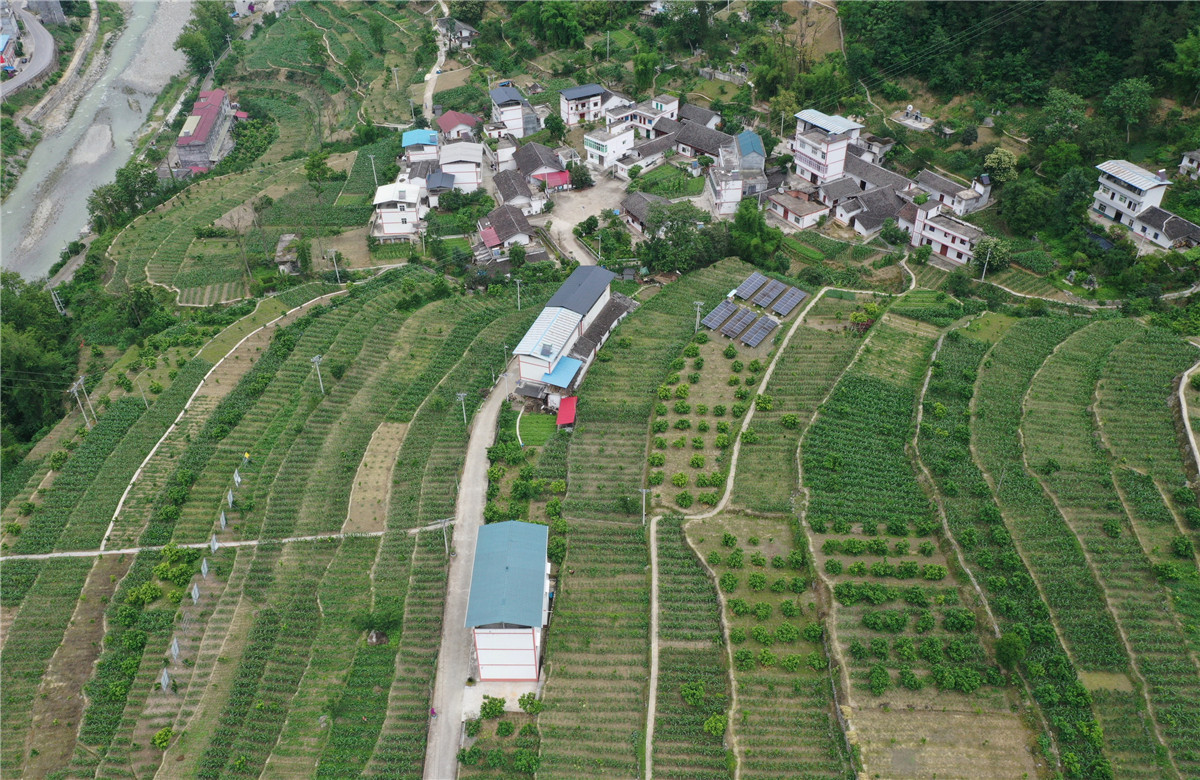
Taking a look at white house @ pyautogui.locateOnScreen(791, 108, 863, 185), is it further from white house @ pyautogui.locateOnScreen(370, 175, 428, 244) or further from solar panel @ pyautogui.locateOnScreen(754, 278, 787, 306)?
white house @ pyautogui.locateOnScreen(370, 175, 428, 244)

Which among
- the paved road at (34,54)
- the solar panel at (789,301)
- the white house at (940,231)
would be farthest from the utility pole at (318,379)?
the paved road at (34,54)

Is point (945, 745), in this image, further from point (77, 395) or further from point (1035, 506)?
point (77, 395)

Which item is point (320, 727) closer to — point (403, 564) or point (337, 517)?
point (403, 564)

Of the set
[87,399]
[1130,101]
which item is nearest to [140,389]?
[87,399]

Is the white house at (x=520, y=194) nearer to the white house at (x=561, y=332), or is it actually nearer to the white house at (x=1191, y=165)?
the white house at (x=561, y=332)

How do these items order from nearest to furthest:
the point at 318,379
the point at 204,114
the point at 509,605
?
the point at 509,605 < the point at 318,379 < the point at 204,114

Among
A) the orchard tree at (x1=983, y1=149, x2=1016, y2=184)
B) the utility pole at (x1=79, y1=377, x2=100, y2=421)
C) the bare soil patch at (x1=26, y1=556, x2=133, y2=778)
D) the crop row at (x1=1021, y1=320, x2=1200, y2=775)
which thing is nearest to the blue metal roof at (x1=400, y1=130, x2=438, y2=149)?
the utility pole at (x1=79, y1=377, x2=100, y2=421)
